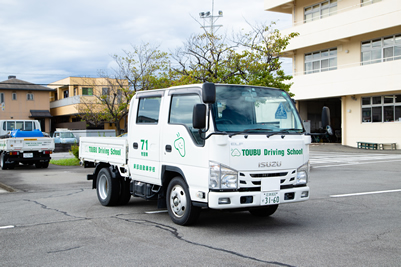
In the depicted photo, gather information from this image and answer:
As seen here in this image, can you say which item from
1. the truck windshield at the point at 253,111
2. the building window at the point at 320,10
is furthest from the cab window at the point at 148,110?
the building window at the point at 320,10

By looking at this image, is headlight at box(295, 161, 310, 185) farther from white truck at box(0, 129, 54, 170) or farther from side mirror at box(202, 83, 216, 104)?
white truck at box(0, 129, 54, 170)

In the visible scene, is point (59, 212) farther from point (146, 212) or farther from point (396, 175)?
point (396, 175)

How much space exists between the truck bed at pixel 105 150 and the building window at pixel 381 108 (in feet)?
85.1

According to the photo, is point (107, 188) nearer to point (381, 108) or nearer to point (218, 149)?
point (218, 149)

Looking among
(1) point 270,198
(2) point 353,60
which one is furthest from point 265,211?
(2) point 353,60

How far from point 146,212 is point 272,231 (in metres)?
2.80

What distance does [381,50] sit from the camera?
30.6 metres

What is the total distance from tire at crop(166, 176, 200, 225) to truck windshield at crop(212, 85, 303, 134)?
4.11ft

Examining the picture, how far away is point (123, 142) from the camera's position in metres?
8.50

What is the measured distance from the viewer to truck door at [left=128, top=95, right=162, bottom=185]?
24.8ft

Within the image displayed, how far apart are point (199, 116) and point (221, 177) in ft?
3.19

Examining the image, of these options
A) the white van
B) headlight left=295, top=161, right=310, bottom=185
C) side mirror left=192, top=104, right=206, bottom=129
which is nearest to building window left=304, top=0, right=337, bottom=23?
the white van

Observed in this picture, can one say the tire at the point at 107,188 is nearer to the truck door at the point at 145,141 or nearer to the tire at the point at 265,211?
the truck door at the point at 145,141

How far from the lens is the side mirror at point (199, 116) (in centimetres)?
618
